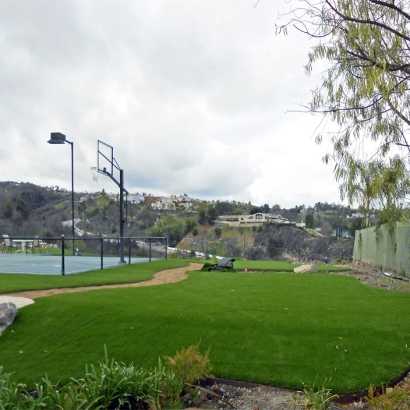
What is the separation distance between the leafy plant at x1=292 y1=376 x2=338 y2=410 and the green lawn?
164 millimetres

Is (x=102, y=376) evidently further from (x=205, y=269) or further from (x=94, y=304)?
(x=205, y=269)

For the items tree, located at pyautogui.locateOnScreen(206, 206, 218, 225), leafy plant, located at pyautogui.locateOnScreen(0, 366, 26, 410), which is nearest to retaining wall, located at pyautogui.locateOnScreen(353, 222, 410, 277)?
leafy plant, located at pyautogui.locateOnScreen(0, 366, 26, 410)

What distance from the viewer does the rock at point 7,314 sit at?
20.8ft

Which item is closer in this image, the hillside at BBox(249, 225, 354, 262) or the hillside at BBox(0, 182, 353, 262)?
the hillside at BBox(249, 225, 354, 262)

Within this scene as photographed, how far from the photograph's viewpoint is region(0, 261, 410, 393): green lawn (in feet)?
16.2

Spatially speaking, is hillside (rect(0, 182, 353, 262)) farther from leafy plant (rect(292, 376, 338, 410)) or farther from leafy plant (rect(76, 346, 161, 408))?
leafy plant (rect(76, 346, 161, 408))

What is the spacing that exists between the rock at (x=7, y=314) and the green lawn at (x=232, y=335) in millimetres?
137

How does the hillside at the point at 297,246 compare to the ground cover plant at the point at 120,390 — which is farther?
the hillside at the point at 297,246

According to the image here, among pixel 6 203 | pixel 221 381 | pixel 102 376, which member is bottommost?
pixel 221 381

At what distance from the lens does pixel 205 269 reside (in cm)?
1583

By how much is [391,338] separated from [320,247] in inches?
910

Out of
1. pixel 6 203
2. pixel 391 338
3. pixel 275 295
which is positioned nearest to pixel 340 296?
pixel 275 295

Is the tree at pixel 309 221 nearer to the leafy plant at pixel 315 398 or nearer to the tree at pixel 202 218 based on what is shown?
the tree at pixel 202 218

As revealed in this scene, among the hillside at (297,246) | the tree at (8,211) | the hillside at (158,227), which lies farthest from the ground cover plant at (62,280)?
the tree at (8,211)
